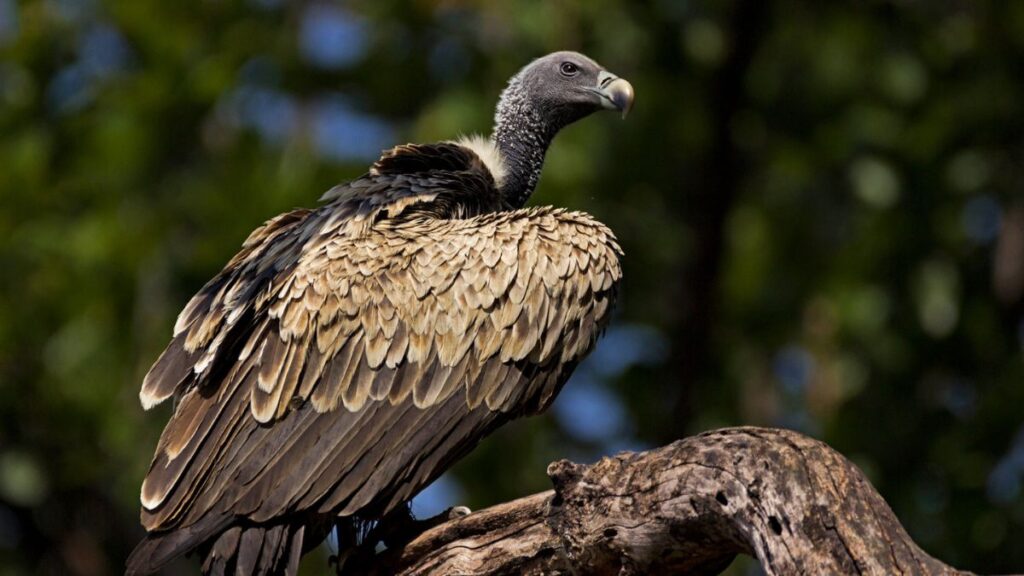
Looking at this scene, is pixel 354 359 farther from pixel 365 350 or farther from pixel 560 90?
pixel 560 90

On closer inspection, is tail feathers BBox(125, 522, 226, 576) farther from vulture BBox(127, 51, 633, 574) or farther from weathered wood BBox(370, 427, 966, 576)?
weathered wood BBox(370, 427, 966, 576)

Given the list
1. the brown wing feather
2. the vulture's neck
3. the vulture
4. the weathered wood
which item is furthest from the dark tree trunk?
the weathered wood

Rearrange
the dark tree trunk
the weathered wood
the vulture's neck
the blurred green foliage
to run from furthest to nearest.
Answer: the blurred green foliage
the dark tree trunk
the vulture's neck
the weathered wood

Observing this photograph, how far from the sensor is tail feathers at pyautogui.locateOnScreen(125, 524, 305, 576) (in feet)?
20.9

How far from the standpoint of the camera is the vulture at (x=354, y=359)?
21.6 feet

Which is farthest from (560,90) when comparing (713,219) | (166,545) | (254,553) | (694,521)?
(694,521)

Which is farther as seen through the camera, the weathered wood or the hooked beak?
the hooked beak

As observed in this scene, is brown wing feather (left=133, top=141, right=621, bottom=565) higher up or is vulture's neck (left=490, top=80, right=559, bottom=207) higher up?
vulture's neck (left=490, top=80, right=559, bottom=207)

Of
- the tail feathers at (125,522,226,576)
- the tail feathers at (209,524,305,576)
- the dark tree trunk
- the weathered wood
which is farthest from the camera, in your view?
the dark tree trunk

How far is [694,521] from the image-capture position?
5.70m

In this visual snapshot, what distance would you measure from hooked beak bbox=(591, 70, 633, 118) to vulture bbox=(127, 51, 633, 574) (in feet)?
4.67

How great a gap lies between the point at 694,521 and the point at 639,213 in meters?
9.61

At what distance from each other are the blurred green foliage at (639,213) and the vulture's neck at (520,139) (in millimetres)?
4366

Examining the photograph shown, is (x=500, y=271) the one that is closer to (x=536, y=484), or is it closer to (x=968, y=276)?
(x=536, y=484)
